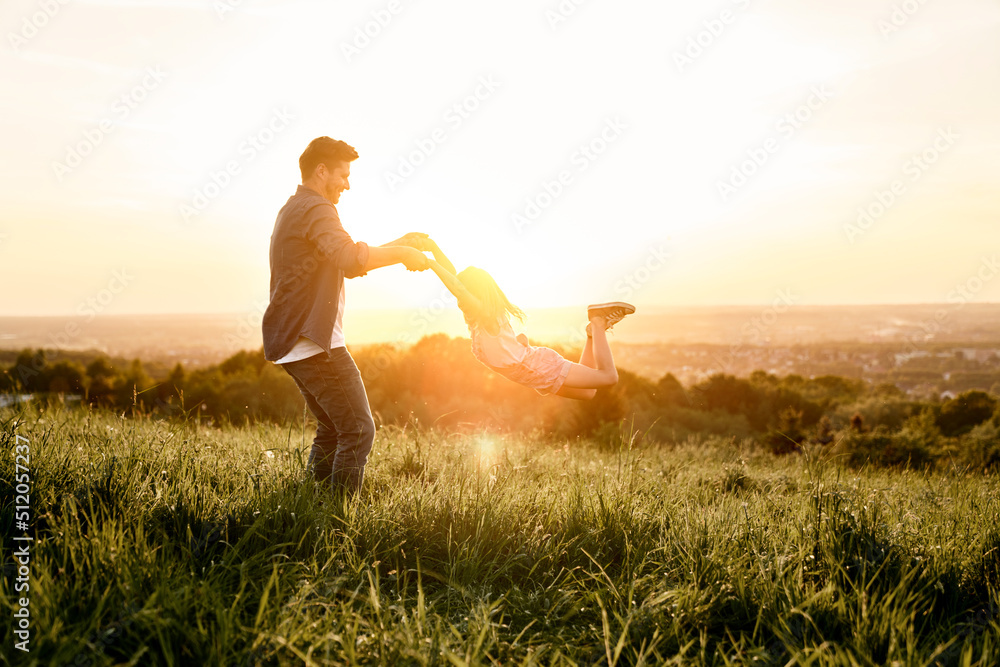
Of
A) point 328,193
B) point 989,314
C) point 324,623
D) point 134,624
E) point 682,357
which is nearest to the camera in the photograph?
point 134,624

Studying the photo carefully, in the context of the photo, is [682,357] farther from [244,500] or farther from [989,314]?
[244,500]

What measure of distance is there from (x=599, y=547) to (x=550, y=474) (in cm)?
157

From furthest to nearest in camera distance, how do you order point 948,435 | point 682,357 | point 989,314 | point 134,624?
point 989,314
point 682,357
point 948,435
point 134,624

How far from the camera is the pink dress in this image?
504cm

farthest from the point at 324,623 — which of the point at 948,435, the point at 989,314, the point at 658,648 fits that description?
the point at 989,314

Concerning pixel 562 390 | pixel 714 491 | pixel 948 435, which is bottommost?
pixel 948 435

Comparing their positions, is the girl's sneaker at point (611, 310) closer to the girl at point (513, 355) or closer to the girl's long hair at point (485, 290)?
the girl at point (513, 355)

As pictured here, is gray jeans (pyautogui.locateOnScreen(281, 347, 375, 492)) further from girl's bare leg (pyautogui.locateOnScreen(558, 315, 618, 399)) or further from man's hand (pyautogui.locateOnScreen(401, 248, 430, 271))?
girl's bare leg (pyautogui.locateOnScreen(558, 315, 618, 399))

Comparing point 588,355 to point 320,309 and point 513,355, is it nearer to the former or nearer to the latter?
point 513,355

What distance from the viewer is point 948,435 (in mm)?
30203

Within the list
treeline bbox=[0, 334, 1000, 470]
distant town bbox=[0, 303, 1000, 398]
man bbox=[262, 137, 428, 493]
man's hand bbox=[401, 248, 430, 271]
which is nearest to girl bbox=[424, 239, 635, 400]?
man's hand bbox=[401, 248, 430, 271]

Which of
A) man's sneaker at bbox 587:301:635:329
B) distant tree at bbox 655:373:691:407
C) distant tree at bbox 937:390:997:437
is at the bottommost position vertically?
distant tree at bbox 937:390:997:437

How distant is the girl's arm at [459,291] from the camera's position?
14.6 ft

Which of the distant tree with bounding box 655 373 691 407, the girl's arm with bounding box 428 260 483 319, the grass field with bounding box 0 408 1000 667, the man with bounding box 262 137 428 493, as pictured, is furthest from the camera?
the distant tree with bounding box 655 373 691 407
